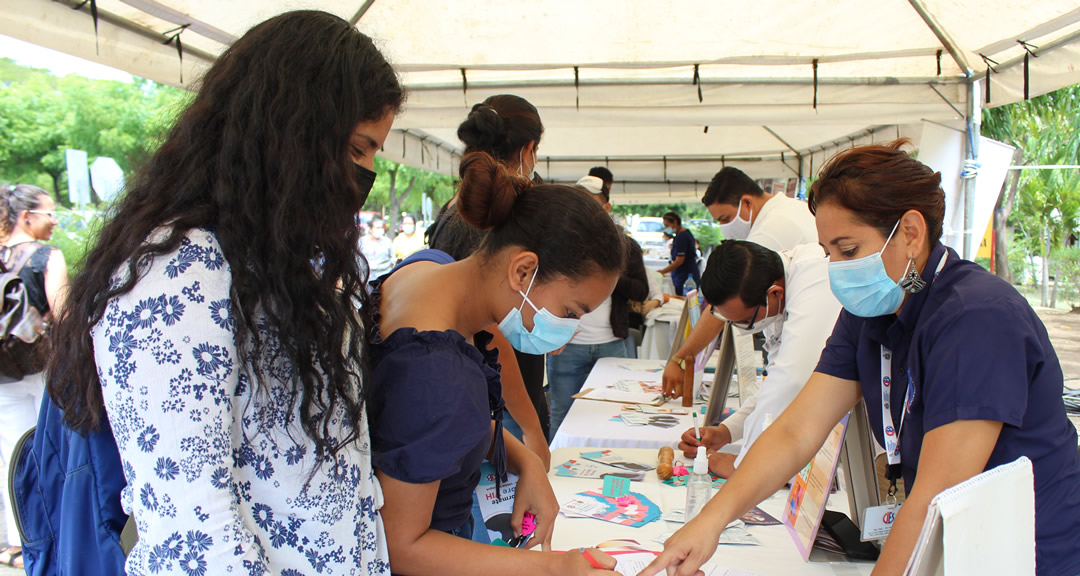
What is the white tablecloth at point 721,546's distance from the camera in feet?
4.66

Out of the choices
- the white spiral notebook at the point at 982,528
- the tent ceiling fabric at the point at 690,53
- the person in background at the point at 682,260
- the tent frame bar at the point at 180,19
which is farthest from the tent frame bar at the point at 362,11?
the person in background at the point at 682,260

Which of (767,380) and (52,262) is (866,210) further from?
(52,262)

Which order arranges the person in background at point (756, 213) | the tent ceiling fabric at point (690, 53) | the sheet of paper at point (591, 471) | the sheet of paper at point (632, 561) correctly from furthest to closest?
the person in background at point (756, 213) < the tent ceiling fabric at point (690, 53) < the sheet of paper at point (591, 471) < the sheet of paper at point (632, 561)

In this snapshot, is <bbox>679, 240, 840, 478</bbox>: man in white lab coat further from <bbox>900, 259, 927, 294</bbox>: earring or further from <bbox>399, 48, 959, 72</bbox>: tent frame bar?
<bbox>399, 48, 959, 72</bbox>: tent frame bar

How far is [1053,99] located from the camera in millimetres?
10719

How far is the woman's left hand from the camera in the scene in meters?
1.28

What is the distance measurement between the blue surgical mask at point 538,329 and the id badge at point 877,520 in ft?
2.23

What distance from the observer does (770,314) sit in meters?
2.25

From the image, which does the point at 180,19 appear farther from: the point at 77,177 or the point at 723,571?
the point at 77,177

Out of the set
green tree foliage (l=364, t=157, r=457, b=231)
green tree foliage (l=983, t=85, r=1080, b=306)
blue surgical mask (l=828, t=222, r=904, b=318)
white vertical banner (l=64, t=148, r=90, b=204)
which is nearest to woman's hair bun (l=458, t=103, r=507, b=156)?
blue surgical mask (l=828, t=222, r=904, b=318)

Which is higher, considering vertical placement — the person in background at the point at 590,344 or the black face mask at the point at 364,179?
the black face mask at the point at 364,179

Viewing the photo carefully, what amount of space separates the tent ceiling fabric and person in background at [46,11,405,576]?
221cm

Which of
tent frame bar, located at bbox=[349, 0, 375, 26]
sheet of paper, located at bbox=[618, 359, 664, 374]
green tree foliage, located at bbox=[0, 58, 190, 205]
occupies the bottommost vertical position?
sheet of paper, located at bbox=[618, 359, 664, 374]

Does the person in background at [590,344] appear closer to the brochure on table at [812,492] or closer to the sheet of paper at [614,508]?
the sheet of paper at [614,508]
